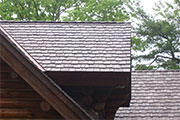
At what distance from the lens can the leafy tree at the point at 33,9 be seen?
24.2m

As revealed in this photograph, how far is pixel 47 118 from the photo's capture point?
20.4 feet

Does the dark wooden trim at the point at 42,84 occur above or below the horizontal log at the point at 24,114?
above

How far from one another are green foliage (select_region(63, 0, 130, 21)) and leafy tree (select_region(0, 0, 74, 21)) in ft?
3.07

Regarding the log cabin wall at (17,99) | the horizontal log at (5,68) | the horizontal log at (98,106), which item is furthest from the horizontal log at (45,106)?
the horizontal log at (98,106)

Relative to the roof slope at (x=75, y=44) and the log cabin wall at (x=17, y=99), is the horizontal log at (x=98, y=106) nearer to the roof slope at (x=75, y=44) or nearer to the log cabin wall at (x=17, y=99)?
the roof slope at (x=75, y=44)

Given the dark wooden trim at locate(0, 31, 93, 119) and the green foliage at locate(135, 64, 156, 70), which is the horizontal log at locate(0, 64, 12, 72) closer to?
the dark wooden trim at locate(0, 31, 93, 119)

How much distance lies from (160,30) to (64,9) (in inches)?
266

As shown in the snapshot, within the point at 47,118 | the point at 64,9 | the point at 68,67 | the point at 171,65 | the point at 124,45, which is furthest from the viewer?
the point at 64,9

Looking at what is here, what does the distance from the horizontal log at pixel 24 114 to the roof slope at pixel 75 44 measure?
4.26 ft

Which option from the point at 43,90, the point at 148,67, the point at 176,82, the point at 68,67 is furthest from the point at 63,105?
the point at 148,67

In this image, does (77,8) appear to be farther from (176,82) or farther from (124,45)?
(124,45)

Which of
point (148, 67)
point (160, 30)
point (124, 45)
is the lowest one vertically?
point (148, 67)

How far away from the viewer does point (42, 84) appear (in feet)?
18.7

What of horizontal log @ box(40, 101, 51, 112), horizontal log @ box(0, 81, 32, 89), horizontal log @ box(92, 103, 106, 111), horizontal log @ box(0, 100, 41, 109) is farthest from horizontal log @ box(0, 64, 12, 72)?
horizontal log @ box(92, 103, 106, 111)
